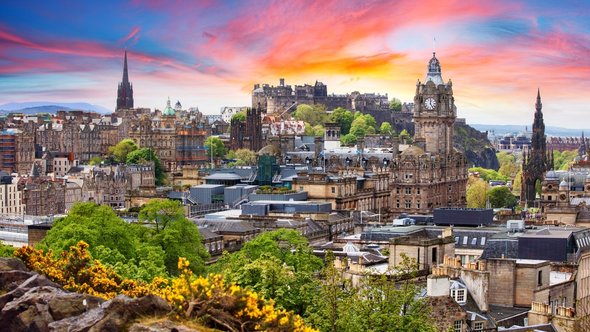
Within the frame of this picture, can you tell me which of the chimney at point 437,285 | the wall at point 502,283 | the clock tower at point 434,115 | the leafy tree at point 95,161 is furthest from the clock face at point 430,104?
the chimney at point 437,285

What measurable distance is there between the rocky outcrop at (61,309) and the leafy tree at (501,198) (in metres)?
123

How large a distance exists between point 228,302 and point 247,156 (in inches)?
6005

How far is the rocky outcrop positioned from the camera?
25.7 meters

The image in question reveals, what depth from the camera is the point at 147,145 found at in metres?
188

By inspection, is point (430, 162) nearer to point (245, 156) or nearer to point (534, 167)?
point (534, 167)

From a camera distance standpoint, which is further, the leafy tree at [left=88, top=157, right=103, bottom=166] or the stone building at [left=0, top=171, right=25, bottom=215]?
the leafy tree at [left=88, top=157, right=103, bottom=166]

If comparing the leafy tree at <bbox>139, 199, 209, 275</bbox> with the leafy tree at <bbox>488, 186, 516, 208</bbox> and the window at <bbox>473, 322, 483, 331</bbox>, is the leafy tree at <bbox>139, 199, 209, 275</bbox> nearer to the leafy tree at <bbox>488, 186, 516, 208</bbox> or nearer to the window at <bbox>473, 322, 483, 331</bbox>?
the window at <bbox>473, 322, 483, 331</bbox>

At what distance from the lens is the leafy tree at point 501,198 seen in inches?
5910

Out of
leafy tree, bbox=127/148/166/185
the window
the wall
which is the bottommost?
the window

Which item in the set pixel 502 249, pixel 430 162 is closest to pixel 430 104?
pixel 430 162

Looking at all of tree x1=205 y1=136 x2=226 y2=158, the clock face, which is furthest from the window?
tree x1=205 y1=136 x2=226 y2=158

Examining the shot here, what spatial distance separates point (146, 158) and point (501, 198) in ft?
176

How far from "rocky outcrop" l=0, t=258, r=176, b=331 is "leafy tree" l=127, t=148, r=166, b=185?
447ft

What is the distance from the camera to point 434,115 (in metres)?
136
